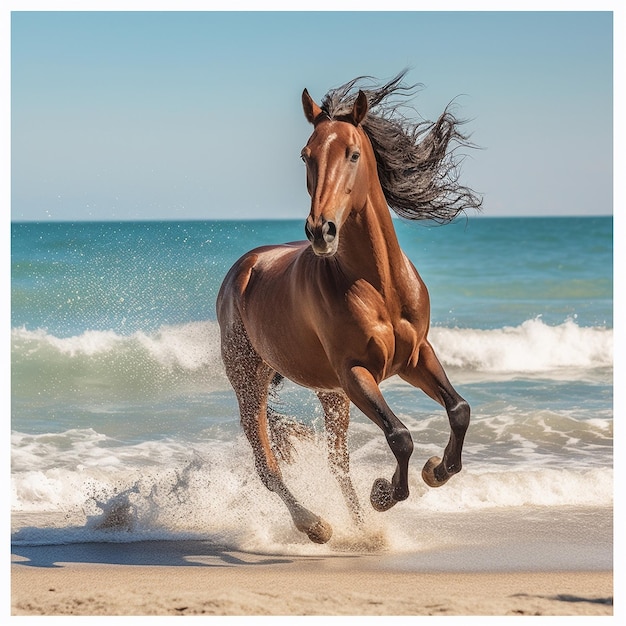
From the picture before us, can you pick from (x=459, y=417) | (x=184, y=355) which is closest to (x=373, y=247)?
(x=459, y=417)

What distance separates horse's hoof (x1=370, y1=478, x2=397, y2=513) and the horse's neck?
103 cm

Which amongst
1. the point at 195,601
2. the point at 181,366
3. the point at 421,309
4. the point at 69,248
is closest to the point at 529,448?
the point at 421,309

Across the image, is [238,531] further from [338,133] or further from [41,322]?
[41,322]

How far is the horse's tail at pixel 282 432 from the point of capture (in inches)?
288

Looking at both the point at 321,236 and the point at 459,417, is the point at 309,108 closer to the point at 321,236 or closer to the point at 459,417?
the point at 321,236

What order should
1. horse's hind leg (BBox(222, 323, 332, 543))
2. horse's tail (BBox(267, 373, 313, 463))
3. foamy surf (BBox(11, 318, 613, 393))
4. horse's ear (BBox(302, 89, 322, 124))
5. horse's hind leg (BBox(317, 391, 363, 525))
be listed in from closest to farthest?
horse's ear (BBox(302, 89, 322, 124)), horse's hind leg (BBox(222, 323, 332, 543)), horse's hind leg (BBox(317, 391, 363, 525)), horse's tail (BBox(267, 373, 313, 463)), foamy surf (BBox(11, 318, 613, 393))

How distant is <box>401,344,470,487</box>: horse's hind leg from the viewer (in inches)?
229

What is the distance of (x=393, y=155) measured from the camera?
5.96 meters

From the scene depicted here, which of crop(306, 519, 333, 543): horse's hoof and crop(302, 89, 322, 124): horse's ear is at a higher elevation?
crop(302, 89, 322, 124): horse's ear

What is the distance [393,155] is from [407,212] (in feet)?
1.33

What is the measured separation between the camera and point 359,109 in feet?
18.4

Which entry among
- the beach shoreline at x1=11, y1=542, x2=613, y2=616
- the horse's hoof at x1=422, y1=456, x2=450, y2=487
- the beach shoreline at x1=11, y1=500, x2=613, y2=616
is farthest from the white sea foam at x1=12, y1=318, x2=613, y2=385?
the horse's hoof at x1=422, y1=456, x2=450, y2=487

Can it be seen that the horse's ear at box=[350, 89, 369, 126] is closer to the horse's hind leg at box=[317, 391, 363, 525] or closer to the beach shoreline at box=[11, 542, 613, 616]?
the horse's hind leg at box=[317, 391, 363, 525]

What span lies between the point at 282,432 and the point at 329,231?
2.60 metres
